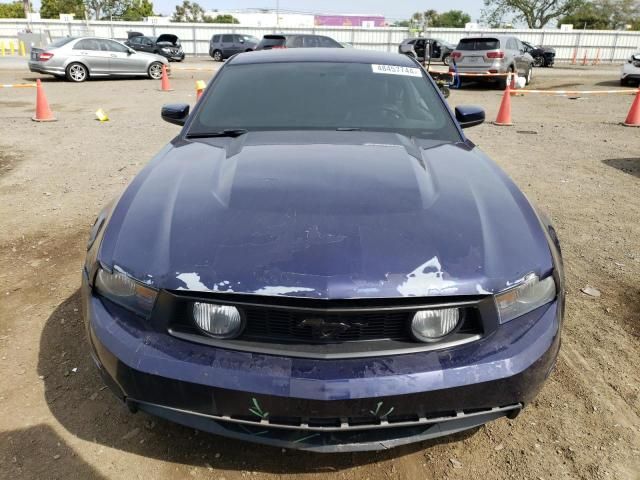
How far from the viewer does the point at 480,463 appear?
2.13m

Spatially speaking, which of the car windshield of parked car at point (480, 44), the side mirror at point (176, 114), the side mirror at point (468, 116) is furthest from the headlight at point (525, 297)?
the car windshield of parked car at point (480, 44)

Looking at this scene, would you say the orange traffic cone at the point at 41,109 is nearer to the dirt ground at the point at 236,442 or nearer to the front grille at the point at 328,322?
the dirt ground at the point at 236,442

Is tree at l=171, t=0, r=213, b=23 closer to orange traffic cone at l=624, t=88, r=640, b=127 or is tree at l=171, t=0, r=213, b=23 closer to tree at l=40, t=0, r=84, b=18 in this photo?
tree at l=40, t=0, r=84, b=18

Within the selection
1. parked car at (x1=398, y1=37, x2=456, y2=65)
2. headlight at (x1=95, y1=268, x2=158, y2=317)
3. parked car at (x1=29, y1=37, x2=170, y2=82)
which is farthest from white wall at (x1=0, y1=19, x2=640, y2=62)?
headlight at (x1=95, y1=268, x2=158, y2=317)

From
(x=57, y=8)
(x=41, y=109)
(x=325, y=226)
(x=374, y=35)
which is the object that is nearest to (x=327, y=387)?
(x=325, y=226)

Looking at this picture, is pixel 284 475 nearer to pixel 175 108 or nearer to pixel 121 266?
pixel 121 266

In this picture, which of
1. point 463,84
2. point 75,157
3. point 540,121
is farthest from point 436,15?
point 75,157

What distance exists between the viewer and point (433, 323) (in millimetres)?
1776

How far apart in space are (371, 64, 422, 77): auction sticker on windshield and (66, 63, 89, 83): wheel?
16.4 meters

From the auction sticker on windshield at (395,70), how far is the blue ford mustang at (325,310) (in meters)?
1.54

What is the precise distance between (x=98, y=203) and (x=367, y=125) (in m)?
3.32

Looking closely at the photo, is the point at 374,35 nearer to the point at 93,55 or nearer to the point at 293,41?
the point at 293,41

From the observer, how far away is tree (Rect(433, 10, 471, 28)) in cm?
8606

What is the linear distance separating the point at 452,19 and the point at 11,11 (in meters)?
67.3
